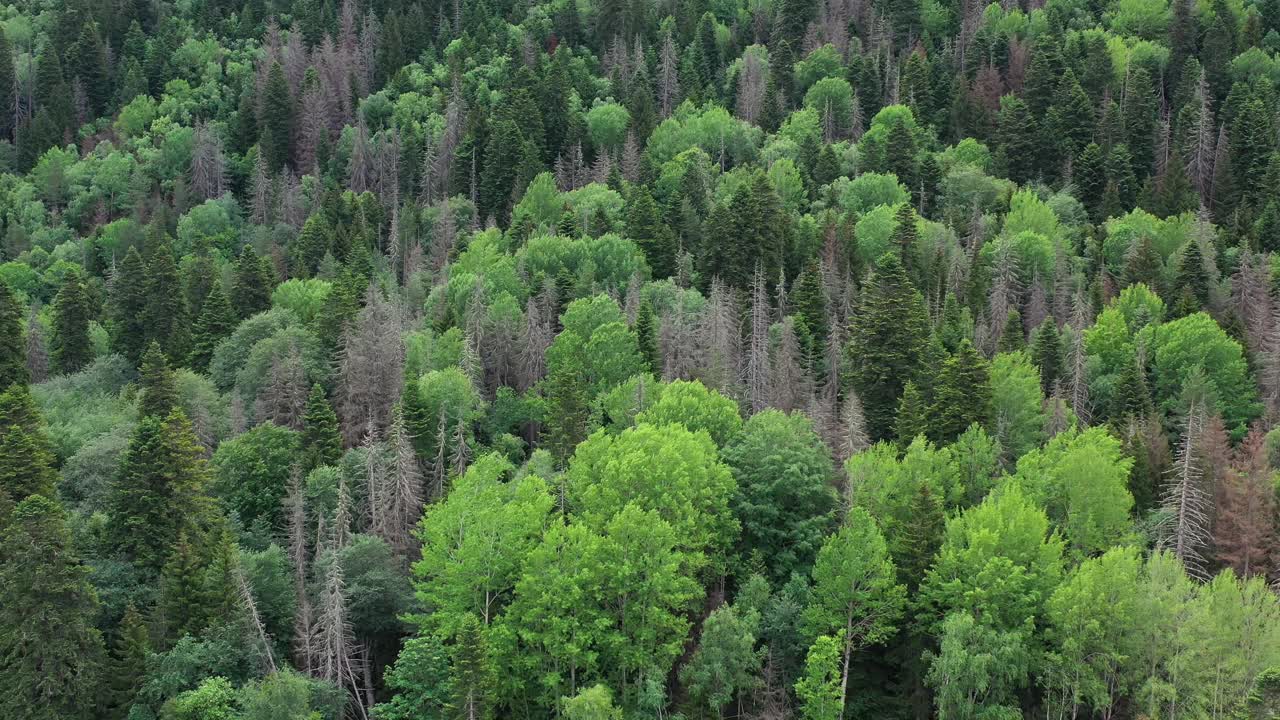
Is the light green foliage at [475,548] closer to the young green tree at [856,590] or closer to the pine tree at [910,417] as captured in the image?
the young green tree at [856,590]

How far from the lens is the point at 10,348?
112812 millimetres

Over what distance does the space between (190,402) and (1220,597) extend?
65.8m

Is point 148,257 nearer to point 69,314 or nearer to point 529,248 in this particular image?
point 69,314

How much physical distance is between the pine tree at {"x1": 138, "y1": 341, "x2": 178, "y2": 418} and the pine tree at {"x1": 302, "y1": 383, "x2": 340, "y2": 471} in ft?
28.8

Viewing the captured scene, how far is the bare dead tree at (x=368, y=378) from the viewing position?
334ft

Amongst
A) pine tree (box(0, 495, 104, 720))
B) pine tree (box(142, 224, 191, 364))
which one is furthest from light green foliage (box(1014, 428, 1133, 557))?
pine tree (box(142, 224, 191, 364))

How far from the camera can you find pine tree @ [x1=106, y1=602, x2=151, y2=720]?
76.4 meters

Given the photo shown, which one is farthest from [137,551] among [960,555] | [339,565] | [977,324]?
[977,324]

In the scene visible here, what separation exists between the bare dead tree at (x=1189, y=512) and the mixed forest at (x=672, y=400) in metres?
0.40

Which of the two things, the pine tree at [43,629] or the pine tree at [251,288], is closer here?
the pine tree at [43,629]

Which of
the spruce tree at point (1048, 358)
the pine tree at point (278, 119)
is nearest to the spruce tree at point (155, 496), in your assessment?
the spruce tree at point (1048, 358)

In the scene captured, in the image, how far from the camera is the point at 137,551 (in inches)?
3317

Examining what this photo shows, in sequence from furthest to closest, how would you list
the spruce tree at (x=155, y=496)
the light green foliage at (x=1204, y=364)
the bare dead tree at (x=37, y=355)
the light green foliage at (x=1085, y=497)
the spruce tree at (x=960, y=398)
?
the bare dead tree at (x=37, y=355)
the light green foliage at (x=1204, y=364)
the spruce tree at (x=960, y=398)
the spruce tree at (x=155, y=496)
the light green foliage at (x=1085, y=497)

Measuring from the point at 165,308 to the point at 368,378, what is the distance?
31.3 metres
